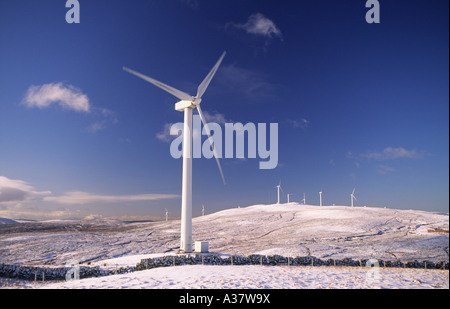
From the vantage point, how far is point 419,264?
2875 cm

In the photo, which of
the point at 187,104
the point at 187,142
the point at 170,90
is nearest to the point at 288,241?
the point at 187,142

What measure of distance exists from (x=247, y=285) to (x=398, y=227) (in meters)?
43.0

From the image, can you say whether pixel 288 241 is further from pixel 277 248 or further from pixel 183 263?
pixel 183 263

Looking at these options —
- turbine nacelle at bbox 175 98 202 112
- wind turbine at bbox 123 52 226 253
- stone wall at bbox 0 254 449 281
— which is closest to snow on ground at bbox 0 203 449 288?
stone wall at bbox 0 254 449 281

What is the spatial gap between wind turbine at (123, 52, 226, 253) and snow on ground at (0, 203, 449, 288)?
13.9 ft

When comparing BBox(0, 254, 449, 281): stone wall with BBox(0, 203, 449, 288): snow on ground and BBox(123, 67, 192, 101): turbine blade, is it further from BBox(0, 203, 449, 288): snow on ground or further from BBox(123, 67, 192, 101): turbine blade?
BBox(123, 67, 192, 101): turbine blade

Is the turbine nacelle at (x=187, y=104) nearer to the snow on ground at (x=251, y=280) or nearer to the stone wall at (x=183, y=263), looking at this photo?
the stone wall at (x=183, y=263)

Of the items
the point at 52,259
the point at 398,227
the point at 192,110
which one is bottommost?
the point at 52,259

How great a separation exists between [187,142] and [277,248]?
15.8 m

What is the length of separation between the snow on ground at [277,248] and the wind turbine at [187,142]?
4244 millimetres

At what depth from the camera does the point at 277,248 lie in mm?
36844

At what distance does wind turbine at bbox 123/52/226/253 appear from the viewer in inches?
1286

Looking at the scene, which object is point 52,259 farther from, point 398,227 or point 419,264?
point 398,227
